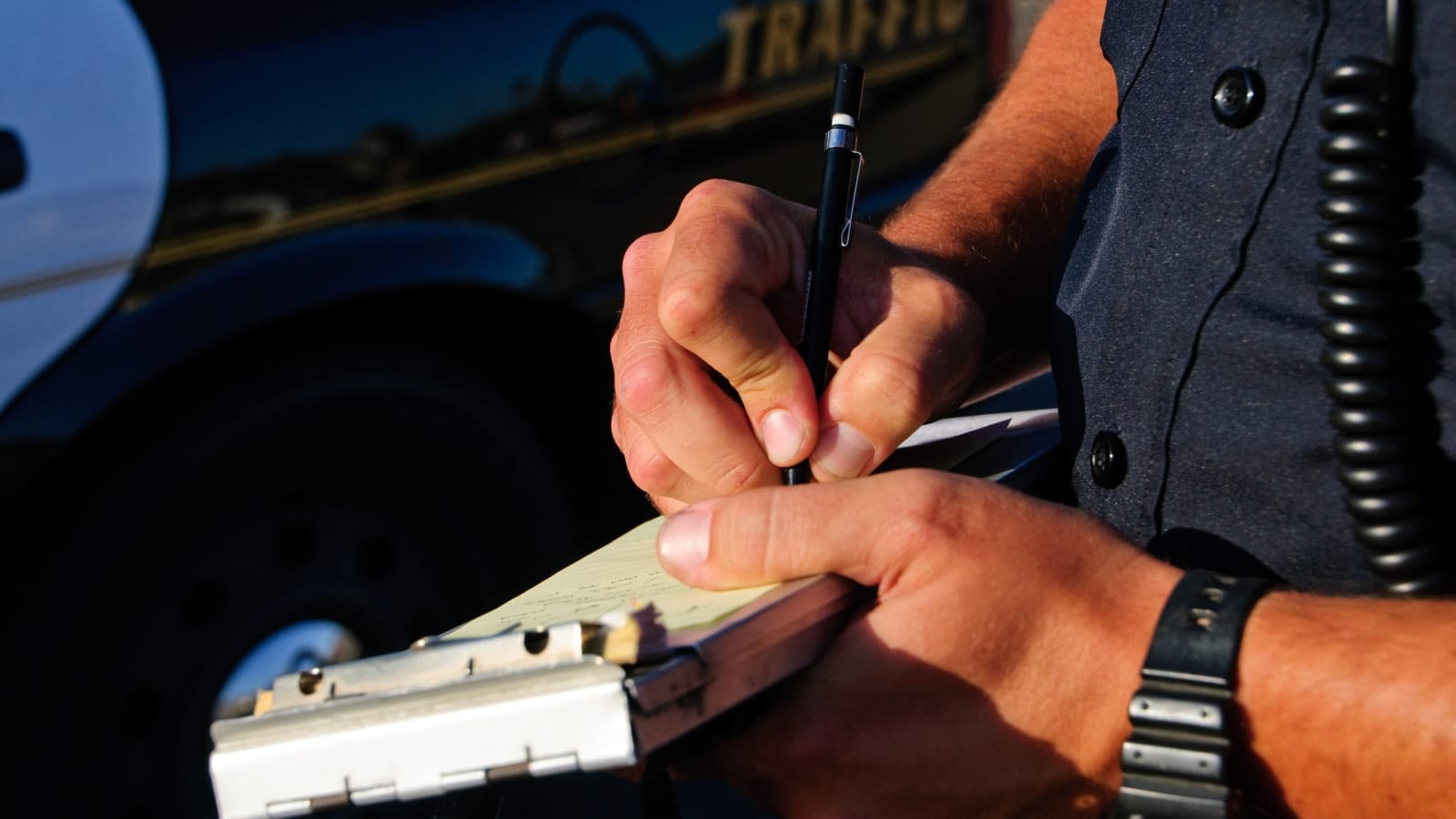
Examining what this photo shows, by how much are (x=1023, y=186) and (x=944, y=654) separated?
877 mm

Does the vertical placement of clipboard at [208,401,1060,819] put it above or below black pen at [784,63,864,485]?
below

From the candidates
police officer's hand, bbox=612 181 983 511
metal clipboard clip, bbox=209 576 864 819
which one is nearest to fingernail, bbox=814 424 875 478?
police officer's hand, bbox=612 181 983 511

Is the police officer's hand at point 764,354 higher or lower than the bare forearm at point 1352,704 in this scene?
higher

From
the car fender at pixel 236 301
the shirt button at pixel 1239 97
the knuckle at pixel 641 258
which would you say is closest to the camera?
the shirt button at pixel 1239 97

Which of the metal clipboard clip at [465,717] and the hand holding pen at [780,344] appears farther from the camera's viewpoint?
the hand holding pen at [780,344]

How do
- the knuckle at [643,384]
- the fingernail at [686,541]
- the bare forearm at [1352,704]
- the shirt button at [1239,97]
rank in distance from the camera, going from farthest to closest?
the knuckle at [643,384] < the shirt button at [1239,97] < the fingernail at [686,541] < the bare forearm at [1352,704]

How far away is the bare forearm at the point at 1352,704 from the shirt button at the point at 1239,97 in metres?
0.43

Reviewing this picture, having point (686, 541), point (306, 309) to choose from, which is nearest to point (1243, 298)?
point (686, 541)

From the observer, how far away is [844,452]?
1.21m

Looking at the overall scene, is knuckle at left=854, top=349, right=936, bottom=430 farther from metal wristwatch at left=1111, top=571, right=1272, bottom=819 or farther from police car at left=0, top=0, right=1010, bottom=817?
police car at left=0, top=0, right=1010, bottom=817

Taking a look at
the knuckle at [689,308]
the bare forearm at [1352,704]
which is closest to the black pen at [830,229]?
the knuckle at [689,308]

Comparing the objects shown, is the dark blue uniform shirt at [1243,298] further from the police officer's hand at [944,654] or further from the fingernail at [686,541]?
the fingernail at [686,541]

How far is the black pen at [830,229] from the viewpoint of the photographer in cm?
125

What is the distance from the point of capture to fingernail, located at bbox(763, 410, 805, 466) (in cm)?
121
